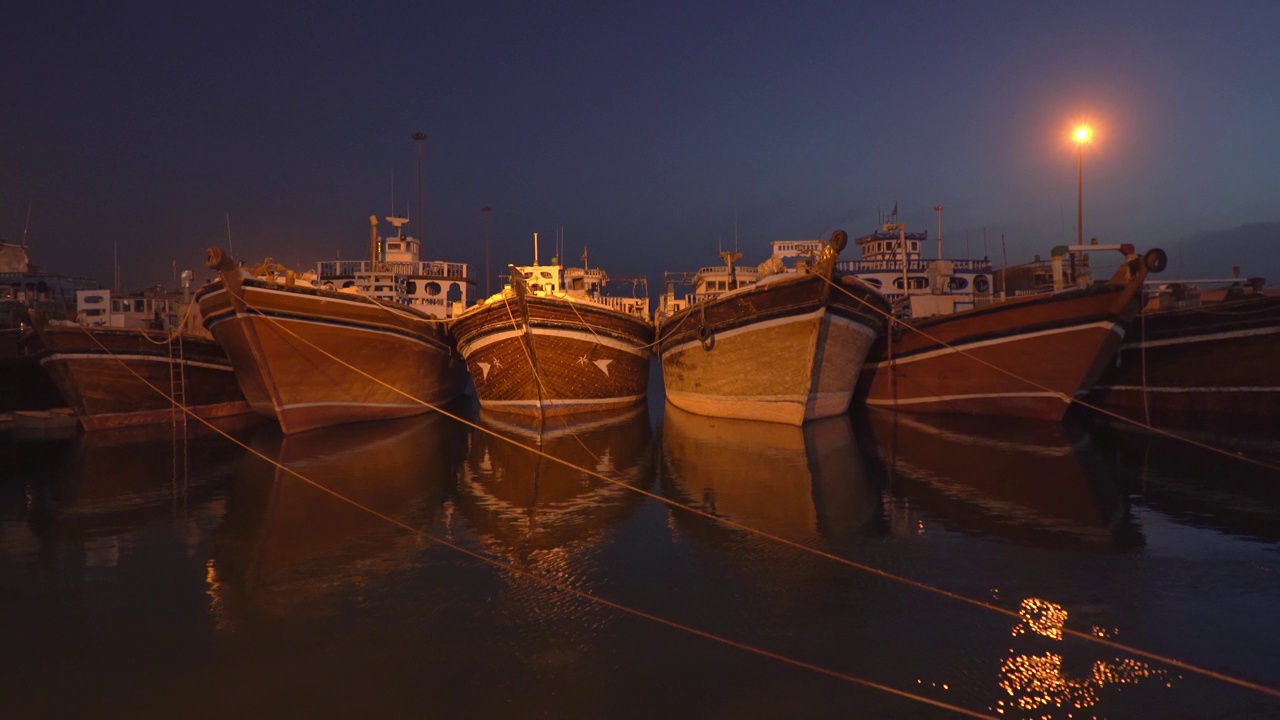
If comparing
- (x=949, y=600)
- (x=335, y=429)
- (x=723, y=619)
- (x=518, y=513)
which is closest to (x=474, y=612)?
(x=723, y=619)

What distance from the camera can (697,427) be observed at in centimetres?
1678

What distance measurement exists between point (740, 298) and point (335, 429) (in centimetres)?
1037

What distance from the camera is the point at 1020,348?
15.5 meters

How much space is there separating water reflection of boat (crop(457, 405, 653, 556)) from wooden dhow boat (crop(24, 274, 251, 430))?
815 centimetres

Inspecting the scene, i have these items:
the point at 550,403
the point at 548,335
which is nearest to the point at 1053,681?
the point at 548,335

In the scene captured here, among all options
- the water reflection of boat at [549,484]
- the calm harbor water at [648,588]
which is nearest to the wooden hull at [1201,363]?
the calm harbor water at [648,588]

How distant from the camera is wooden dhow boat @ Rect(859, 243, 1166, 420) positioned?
46.9 ft

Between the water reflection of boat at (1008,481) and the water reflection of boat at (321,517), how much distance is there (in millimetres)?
6165

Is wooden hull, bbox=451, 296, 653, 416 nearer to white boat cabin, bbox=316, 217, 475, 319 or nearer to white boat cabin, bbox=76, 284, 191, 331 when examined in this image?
white boat cabin, bbox=316, 217, 475, 319

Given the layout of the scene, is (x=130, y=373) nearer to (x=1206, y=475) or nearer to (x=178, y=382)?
(x=178, y=382)

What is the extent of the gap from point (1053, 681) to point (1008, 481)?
6.32 m

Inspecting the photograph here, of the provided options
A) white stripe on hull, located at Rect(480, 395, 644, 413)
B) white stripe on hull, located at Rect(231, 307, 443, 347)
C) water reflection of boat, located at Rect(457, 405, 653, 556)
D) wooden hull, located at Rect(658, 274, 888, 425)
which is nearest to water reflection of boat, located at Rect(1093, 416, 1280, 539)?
wooden hull, located at Rect(658, 274, 888, 425)

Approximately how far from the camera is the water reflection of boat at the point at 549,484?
788 cm

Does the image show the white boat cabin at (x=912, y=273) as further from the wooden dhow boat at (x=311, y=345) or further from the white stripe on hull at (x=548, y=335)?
the wooden dhow boat at (x=311, y=345)
